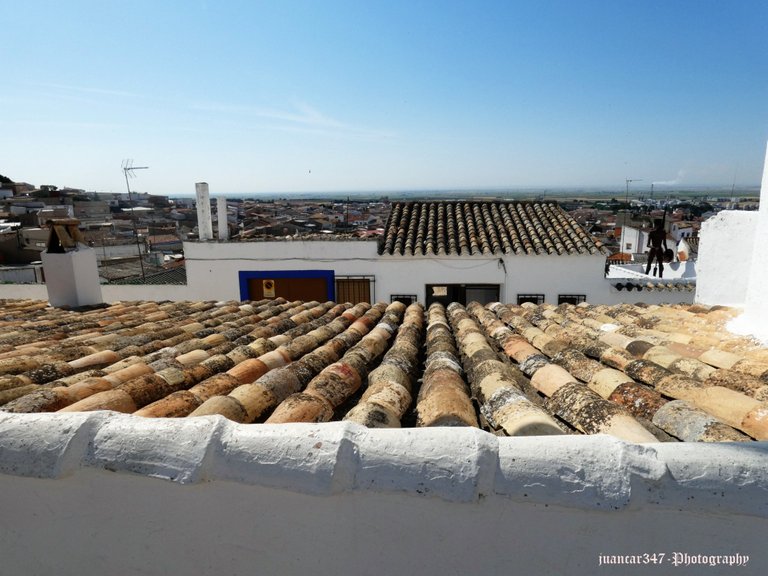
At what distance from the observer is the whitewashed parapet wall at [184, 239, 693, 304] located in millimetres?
12305

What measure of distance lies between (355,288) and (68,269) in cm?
725

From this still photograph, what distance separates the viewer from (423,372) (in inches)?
137

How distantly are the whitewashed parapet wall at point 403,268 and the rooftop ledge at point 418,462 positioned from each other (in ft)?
35.6

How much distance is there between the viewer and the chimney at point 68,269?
6668mm

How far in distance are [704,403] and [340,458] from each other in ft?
6.15

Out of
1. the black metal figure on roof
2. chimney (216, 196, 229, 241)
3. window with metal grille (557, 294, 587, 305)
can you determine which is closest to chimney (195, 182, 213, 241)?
chimney (216, 196, 229, 241)

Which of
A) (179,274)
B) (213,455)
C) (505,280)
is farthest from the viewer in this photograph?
(179,274)

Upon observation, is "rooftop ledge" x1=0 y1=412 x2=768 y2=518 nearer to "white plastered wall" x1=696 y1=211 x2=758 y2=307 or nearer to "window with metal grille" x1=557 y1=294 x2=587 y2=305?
"white plastered wall" x1=696 y1=211 x2=758 y2=307

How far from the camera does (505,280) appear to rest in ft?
40.7

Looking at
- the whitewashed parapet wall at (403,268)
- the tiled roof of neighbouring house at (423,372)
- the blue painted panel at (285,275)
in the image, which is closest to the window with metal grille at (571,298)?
the whitewashed parapet wall at (403,268)

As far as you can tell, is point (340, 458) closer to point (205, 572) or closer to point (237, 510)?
point (237, 510)

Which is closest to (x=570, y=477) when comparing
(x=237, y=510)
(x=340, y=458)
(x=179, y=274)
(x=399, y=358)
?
(x=340, y=458)

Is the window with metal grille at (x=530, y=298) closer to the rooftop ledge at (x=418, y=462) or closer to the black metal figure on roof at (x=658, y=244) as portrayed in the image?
the black metal figure on roof at (x=658, y=244)

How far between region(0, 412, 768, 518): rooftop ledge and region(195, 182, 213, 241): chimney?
40.7 ft
